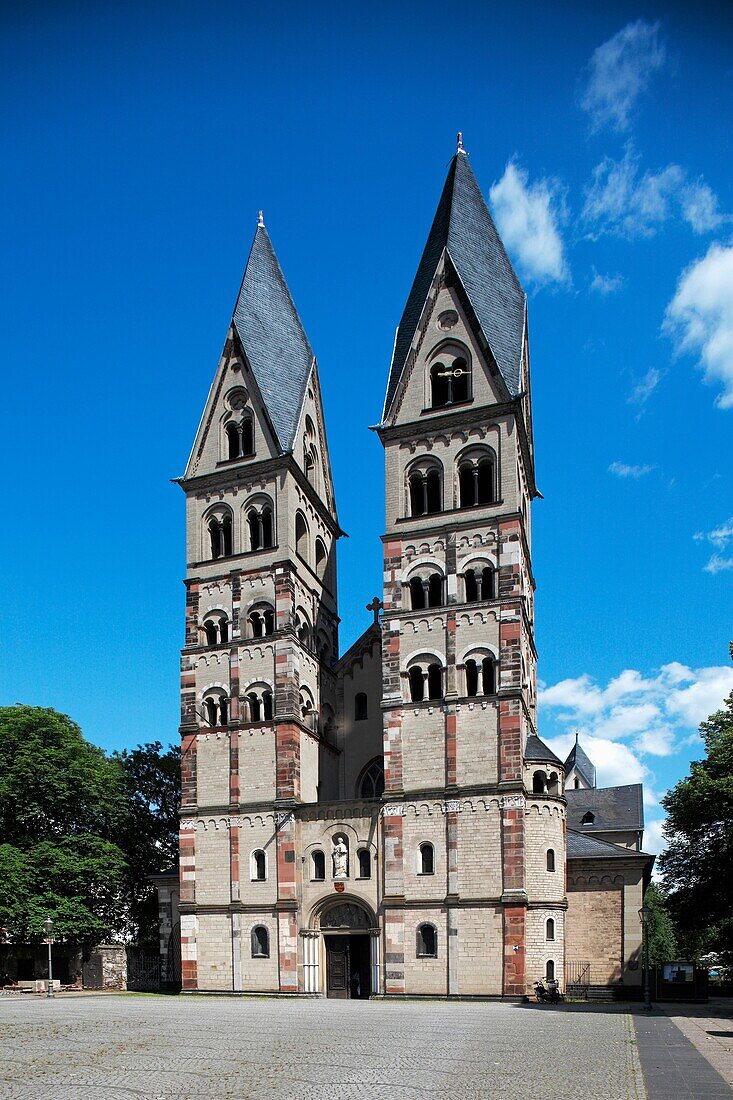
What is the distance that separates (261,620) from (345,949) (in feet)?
47.6

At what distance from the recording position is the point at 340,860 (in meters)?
45.8

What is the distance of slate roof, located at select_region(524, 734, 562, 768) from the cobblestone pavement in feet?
36.2

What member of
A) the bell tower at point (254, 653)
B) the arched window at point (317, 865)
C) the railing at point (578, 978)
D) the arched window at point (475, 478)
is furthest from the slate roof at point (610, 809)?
the arched window at point (475, 478)

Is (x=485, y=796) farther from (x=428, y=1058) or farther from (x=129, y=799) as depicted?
(x=129, y=799)

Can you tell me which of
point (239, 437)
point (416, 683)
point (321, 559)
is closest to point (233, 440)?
point (239, 437)

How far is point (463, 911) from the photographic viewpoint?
42844 millimetres

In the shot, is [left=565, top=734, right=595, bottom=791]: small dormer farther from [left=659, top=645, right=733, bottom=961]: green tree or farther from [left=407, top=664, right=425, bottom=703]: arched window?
[left=407, top=664, right=425, bottom=703]: arched window

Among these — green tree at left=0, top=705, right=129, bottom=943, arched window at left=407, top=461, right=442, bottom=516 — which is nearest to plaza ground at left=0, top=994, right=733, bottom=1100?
green tree at left=0, top=705, right=129, bottom=943

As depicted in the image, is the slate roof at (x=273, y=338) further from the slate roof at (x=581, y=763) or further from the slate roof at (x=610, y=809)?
the slate roof at (x=581, y=763)

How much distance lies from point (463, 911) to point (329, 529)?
21270mm

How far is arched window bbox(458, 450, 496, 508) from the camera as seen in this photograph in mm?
47938

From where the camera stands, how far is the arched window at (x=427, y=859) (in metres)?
43.9

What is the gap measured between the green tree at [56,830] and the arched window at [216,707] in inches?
392

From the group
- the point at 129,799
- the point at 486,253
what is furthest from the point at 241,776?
the point at 486,253
